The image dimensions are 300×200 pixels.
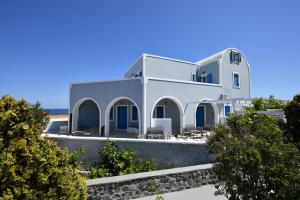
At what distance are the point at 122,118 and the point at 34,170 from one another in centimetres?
2141

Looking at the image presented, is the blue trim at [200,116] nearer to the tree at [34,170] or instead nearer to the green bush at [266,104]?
the green bush at [266,104]

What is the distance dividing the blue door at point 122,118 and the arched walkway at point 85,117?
2.13 metres

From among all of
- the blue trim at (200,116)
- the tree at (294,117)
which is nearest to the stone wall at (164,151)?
the tree at (294,117)

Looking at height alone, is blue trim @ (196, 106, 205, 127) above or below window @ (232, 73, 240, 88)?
below

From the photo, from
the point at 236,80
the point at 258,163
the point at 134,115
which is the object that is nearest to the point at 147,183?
the point at 258,163

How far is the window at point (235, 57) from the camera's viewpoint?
98.7 feet

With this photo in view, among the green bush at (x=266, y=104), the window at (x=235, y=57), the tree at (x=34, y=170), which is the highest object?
the window at (x=235, y=57)

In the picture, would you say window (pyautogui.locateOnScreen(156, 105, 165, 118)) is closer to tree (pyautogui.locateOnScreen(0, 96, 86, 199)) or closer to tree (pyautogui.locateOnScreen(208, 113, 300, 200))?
tree (pyautogui.locateOnScreen(208, 113, 300, 200))

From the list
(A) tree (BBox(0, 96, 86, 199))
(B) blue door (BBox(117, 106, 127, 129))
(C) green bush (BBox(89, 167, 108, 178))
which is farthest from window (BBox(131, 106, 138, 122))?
(A) tree (BBox(0, 96, 86, 199))

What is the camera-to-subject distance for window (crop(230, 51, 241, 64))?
30078 mm

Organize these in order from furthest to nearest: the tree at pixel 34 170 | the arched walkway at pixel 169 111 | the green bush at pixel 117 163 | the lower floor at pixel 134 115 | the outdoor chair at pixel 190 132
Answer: the arched walkway at pixel 169 111, the lower floor at pixel 134 115, the outdoor chair at pixel 190 132, the green bush at pixel 117 163, the tree at pixel 34 170

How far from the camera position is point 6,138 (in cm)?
559

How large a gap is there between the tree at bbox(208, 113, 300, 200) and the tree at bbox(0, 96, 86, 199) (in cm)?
358

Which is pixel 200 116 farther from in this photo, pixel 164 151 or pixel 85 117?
pixel 164 151
